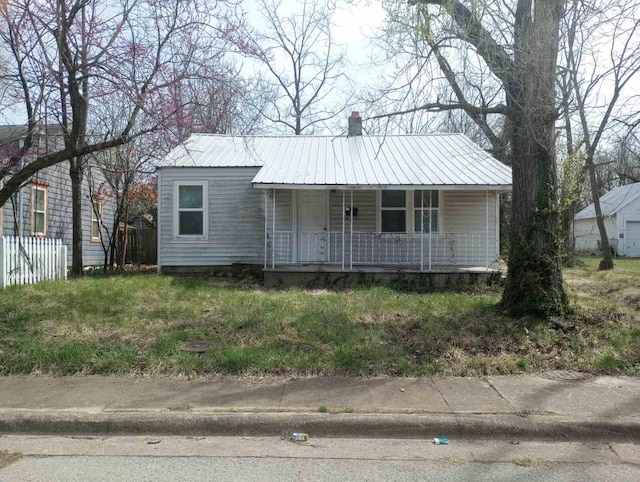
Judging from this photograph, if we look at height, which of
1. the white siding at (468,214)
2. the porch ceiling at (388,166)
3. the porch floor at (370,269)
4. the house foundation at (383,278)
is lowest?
the house foundation at (383,278)

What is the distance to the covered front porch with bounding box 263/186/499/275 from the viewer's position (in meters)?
13.3

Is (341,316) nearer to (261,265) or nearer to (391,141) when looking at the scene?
(261,265)

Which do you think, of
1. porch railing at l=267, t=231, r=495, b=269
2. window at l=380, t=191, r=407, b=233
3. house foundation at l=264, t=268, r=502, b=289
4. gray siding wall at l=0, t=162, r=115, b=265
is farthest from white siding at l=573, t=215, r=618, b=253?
gray siding wall at l=0, t=162, r=115, b=265

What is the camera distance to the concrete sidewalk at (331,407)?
4.56 metres

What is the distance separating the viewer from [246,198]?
14.1m

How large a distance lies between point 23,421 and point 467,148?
44.3 feet

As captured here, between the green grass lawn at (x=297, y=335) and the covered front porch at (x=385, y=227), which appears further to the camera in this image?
the covered front porch at (x=385, y=227)

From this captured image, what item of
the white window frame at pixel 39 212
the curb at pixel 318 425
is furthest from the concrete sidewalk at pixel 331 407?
the white window frame at pixel 39 212

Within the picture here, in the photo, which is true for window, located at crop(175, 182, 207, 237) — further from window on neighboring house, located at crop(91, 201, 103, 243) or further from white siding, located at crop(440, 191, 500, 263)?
white siding, located at crop(440, 191, 500, 263)

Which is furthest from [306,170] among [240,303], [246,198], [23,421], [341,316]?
[23,421]

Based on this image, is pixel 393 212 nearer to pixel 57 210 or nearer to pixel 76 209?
pixel 76 209

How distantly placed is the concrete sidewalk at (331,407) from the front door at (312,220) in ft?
26.1

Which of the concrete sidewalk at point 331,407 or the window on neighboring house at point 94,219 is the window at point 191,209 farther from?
the concrete sidewalk at point 331,407

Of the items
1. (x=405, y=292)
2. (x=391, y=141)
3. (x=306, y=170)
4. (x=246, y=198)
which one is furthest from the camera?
(x=391, y=141)
